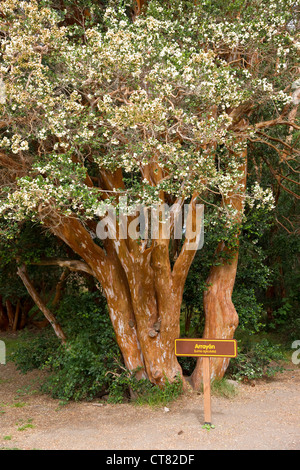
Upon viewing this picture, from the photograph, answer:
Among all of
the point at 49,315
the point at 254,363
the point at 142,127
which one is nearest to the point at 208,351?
the point at 254,363

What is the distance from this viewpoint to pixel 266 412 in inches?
325

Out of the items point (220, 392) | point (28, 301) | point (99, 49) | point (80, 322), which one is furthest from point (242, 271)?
point (28, 301)

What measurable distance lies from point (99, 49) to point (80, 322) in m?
5.23

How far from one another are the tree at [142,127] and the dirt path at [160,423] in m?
0.88

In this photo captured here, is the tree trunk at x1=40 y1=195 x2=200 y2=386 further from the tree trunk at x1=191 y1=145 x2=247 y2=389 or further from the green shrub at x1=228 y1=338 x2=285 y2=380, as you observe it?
the green shrub at x1=228 y1=338 x2=285 y2=380

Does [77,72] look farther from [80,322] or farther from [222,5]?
[80,322]

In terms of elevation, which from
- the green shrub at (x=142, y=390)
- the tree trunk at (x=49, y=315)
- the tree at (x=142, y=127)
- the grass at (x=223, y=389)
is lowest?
the grass at (x=223, y=389)

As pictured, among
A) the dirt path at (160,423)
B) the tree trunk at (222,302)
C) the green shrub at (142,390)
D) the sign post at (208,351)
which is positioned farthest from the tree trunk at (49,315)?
the sign post at (208,351)

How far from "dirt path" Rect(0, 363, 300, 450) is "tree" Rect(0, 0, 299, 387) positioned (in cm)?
88

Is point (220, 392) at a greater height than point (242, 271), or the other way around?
point (242, 271)

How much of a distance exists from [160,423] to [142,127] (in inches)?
174

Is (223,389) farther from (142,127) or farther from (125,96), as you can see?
(125,96)

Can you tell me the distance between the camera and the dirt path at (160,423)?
679cm

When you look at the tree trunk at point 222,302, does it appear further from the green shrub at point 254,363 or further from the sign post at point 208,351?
the sign post at point 208,351
